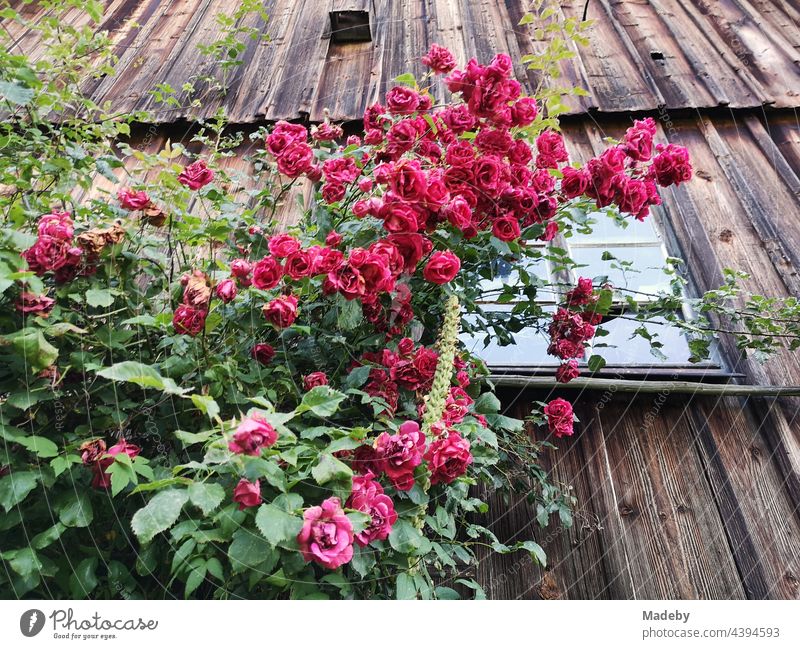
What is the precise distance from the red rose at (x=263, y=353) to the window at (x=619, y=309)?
1.94 ft

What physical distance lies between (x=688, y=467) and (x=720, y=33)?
93.0 inches

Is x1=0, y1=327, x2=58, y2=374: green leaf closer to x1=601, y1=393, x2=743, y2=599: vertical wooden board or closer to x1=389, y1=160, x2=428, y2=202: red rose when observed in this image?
x1=389, y1=160, x2=428, y2=202: red rose

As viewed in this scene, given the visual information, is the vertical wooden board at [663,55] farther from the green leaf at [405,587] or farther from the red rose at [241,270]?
the green leaf at [405,587]

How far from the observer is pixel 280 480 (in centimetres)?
68

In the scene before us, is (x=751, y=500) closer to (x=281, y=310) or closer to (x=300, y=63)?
(x=281, y=310)

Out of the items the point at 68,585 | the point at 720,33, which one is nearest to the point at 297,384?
the point at 68,585

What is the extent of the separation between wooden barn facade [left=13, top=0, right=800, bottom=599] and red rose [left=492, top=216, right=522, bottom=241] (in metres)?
0.63

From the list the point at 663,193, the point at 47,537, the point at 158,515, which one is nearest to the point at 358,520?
the point at 158,515

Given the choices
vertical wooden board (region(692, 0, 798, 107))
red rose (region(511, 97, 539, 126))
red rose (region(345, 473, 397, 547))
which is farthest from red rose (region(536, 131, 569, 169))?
vertical wooden board (region(692, 0, 798, 107))

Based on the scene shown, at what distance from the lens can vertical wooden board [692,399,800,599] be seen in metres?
1.26

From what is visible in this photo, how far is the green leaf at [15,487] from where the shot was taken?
0.73 meters

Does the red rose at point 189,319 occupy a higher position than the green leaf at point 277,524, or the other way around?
the red rose at point 189,319

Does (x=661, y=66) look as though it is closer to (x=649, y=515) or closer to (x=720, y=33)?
(x=720, y=33)

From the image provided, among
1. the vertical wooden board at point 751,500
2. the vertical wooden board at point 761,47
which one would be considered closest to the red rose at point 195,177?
the vertical wooden board at point 751,500
